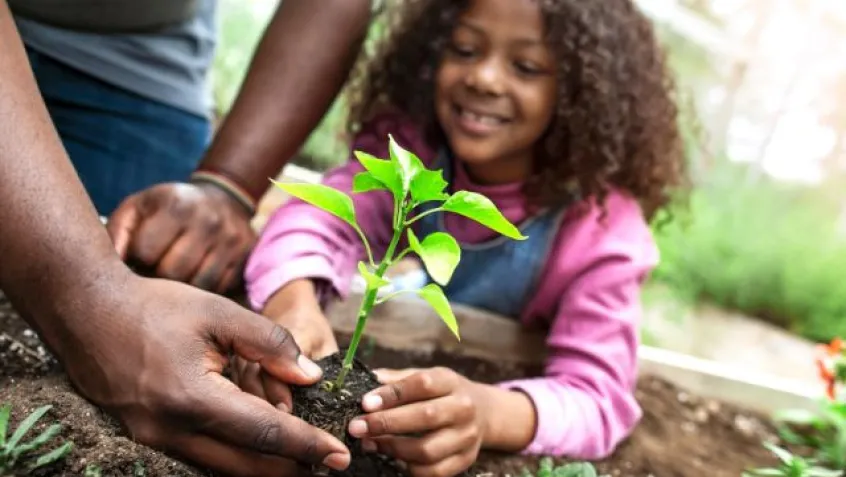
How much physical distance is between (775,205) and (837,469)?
10.9ft

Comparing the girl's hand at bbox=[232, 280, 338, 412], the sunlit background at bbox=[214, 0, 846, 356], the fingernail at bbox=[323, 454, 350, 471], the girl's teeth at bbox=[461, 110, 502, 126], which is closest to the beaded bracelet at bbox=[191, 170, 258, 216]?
the girl's hand at bbox=[232, 280, 338, 412]

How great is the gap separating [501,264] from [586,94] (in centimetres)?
43

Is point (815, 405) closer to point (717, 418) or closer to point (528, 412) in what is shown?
point (717, 418)

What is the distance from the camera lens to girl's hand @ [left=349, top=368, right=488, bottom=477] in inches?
41.7

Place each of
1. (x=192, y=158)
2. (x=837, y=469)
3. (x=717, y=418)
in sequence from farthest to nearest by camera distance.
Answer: (x=717, y=418) < (x=192, y=158) < (x=837, y=469)

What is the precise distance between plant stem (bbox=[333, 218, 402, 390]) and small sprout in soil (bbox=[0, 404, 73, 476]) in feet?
1.09

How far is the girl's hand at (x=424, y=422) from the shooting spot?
3.48 ft

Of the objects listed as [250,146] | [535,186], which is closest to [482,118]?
[535,186]

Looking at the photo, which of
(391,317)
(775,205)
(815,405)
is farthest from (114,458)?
(775,205)

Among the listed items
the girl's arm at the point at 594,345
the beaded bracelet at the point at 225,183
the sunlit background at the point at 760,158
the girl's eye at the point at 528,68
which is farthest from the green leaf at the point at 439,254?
the sunlit background at the point at 760,158

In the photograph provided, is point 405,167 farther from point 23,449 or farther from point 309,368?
point 23,449

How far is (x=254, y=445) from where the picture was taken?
3.17 ft

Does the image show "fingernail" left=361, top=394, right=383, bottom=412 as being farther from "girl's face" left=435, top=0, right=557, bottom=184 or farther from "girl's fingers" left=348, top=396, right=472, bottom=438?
"girl's face" left=435, top=0, right=557, bottom=184

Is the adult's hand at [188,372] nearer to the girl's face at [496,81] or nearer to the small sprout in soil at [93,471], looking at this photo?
the small sprout in soil at [93,471]
